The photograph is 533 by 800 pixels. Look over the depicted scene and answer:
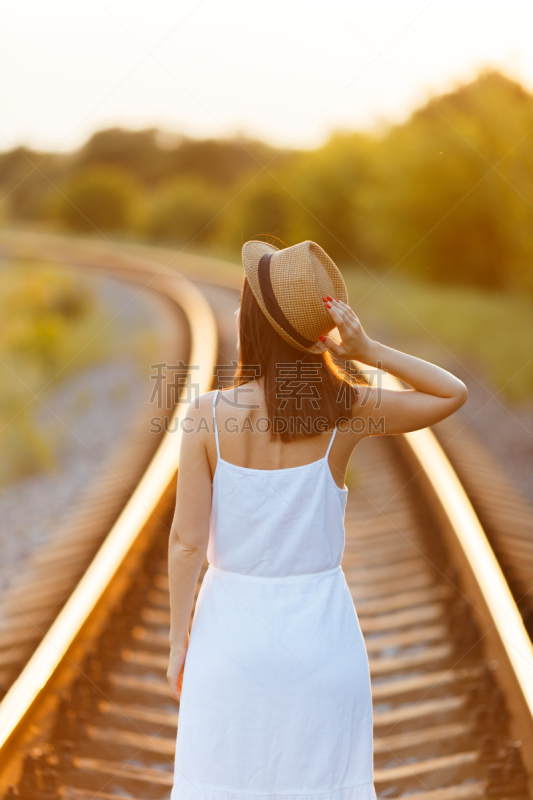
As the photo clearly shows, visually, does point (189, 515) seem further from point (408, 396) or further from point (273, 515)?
point (408, 396)

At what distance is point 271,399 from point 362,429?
265mm

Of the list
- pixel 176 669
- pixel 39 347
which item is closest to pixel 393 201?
pixel 39 347

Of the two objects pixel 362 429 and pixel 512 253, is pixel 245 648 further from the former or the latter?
pixel 512 253

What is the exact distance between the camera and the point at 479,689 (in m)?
2.74

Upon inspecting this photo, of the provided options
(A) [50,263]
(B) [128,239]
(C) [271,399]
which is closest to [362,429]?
(C) [271,399]

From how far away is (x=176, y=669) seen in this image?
179cm

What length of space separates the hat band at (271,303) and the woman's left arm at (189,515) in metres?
0.24

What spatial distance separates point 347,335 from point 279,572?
59cm

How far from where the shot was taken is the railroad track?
2402 mm

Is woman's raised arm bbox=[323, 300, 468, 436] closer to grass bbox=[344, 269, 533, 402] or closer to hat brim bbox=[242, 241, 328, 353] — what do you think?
hat brim bbox=[242, 241, 328, 353]

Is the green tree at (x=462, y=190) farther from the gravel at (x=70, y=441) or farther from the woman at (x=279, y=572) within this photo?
the woman at (x=279, y=572)

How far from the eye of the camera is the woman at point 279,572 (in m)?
1.59

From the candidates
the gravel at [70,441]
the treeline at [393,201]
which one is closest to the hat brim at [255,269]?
the treeline at [393,201]

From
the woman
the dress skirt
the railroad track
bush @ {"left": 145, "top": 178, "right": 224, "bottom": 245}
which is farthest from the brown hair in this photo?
bush @ {"left": 145, "top": 178, "right": 224, "bottom": 245}
